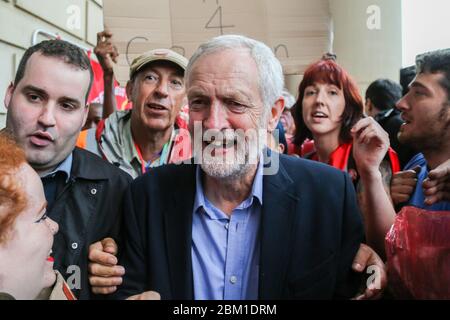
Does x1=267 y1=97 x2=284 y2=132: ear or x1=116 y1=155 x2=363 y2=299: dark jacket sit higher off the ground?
x1=267 y1=97 x2=284 y2=132: ear

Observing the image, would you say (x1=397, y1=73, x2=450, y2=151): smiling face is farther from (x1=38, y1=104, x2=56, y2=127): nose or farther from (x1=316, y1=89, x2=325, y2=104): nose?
(x1=38, y1=104, x2=56, y2=127): nose

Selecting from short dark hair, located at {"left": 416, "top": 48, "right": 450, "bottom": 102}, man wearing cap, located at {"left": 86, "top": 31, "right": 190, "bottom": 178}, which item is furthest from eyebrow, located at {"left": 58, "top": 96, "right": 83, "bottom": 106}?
short dark hair, located at {"left": 416, "top": 48, "right": 450, "bottom": 102}

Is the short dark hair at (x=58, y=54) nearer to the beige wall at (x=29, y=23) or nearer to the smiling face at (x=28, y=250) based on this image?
the smiling face at (x=28, y=250)

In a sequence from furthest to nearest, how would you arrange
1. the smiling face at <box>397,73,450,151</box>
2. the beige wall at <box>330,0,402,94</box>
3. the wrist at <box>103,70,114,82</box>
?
the wrist at <box>103,70,114,82</box>
the beige wall at <box>330,0,402,94</box>
the smiling face at <box>397,73,450,151</box>

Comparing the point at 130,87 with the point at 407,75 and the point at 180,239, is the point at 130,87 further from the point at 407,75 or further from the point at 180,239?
the point at 407,75

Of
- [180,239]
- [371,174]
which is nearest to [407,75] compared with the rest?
[371,174]

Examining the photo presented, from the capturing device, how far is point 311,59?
2500 millimetres

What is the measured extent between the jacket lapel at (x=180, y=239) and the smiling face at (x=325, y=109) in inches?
51.8

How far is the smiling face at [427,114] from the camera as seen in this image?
2051mm

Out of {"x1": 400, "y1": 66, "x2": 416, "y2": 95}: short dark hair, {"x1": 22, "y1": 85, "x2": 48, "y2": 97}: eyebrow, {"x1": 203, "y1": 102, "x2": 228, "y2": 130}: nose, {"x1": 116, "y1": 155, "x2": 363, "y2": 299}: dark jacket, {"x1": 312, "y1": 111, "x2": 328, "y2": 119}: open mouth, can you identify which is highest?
{"x1": 400, "y1": 66, "x2": 416, "y2": 95}: short dark hair

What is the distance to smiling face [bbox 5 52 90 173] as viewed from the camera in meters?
1.78

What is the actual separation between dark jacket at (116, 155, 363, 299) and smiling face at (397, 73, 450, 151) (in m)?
0.55

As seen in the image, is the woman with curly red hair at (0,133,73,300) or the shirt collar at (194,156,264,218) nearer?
the woman with curly red hair at (0,133,73,300)

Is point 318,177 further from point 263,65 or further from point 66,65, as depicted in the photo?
point 66,65
